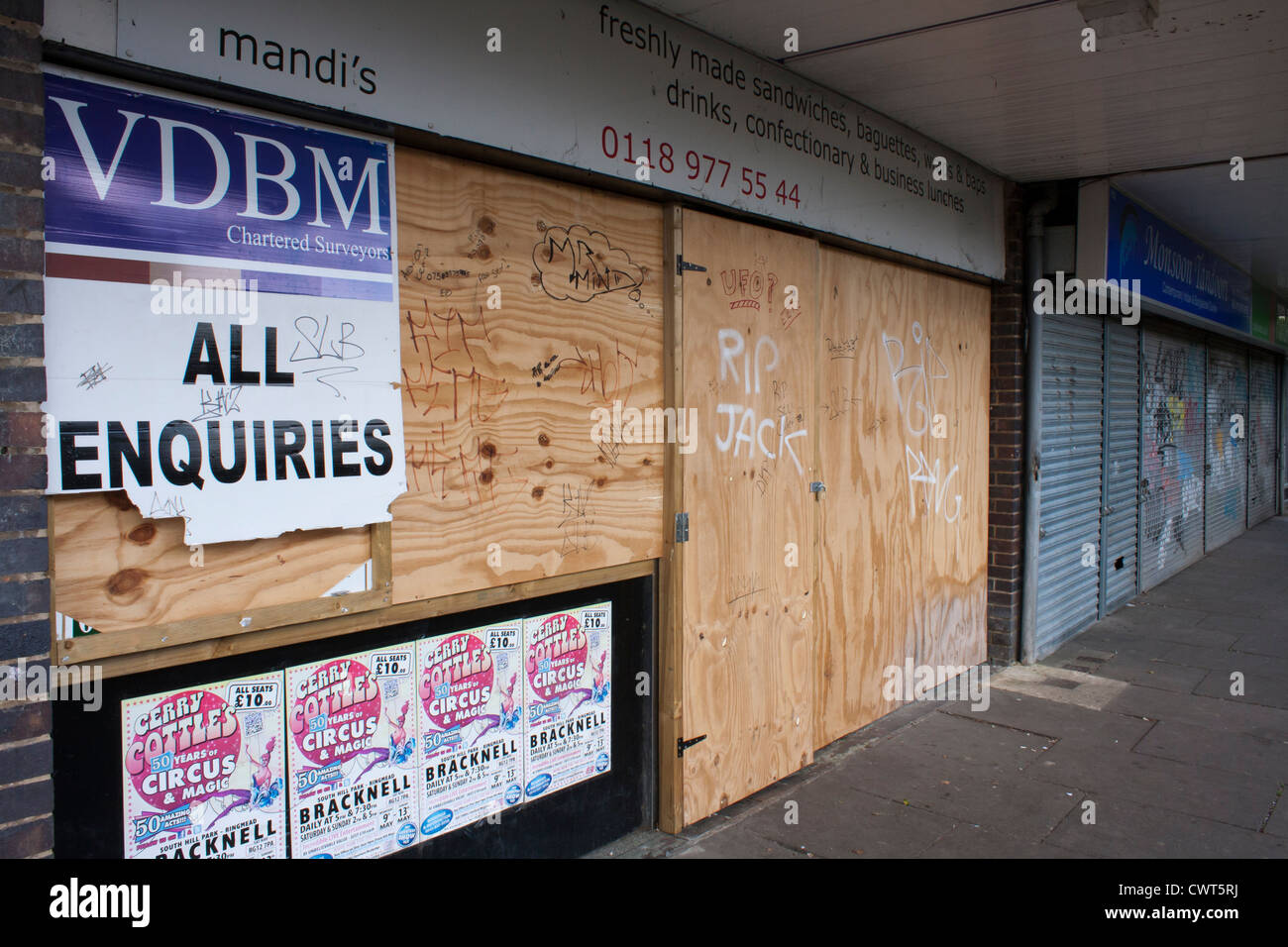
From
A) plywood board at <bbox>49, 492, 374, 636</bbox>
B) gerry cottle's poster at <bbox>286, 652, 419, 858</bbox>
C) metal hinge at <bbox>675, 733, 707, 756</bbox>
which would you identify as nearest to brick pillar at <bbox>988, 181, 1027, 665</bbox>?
metal hinge at <bbox>675, 733, 707, 756</bbox>

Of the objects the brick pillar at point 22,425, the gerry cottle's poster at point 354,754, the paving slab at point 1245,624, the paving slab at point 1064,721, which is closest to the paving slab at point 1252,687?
the paving slab at point 1064,721

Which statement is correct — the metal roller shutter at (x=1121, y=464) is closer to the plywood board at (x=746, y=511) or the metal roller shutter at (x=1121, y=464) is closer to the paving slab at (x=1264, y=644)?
the paving slab at (x=1264, y=644)

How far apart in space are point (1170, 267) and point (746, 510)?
20.5 ft

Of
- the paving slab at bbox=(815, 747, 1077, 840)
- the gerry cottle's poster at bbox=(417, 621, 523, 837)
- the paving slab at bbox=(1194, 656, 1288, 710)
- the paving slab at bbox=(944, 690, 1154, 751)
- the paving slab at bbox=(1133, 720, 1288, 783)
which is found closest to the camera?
the gerry cottle's poster at bbox=(417, 621, 523, 837)

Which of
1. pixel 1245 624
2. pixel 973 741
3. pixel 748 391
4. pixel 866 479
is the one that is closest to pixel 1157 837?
pixel 973 741

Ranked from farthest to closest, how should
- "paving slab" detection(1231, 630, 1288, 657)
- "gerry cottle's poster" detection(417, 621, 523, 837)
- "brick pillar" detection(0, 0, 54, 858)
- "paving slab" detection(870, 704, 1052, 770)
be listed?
"paving slab" detection(1231, 630, 1288, 657) → "paving slab" detection(870, 704, 1052, 770) → "gerry cottle's poster" detection(417, 621, 523, 837) → "brick pillar" detection(0, 0, 54, 858)

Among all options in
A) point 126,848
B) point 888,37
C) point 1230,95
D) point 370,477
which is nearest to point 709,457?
point 370,477

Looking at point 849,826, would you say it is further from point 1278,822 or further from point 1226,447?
point 1226,447

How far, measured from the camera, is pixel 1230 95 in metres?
5.03

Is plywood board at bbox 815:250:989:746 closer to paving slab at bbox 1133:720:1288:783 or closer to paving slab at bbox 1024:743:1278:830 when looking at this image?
paving slab at bbox 1024:743:1278:830

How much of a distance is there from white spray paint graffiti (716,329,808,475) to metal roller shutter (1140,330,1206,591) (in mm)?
6343

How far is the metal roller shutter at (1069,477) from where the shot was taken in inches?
278

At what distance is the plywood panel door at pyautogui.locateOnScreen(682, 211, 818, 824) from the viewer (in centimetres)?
411

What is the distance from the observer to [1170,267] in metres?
8.42
